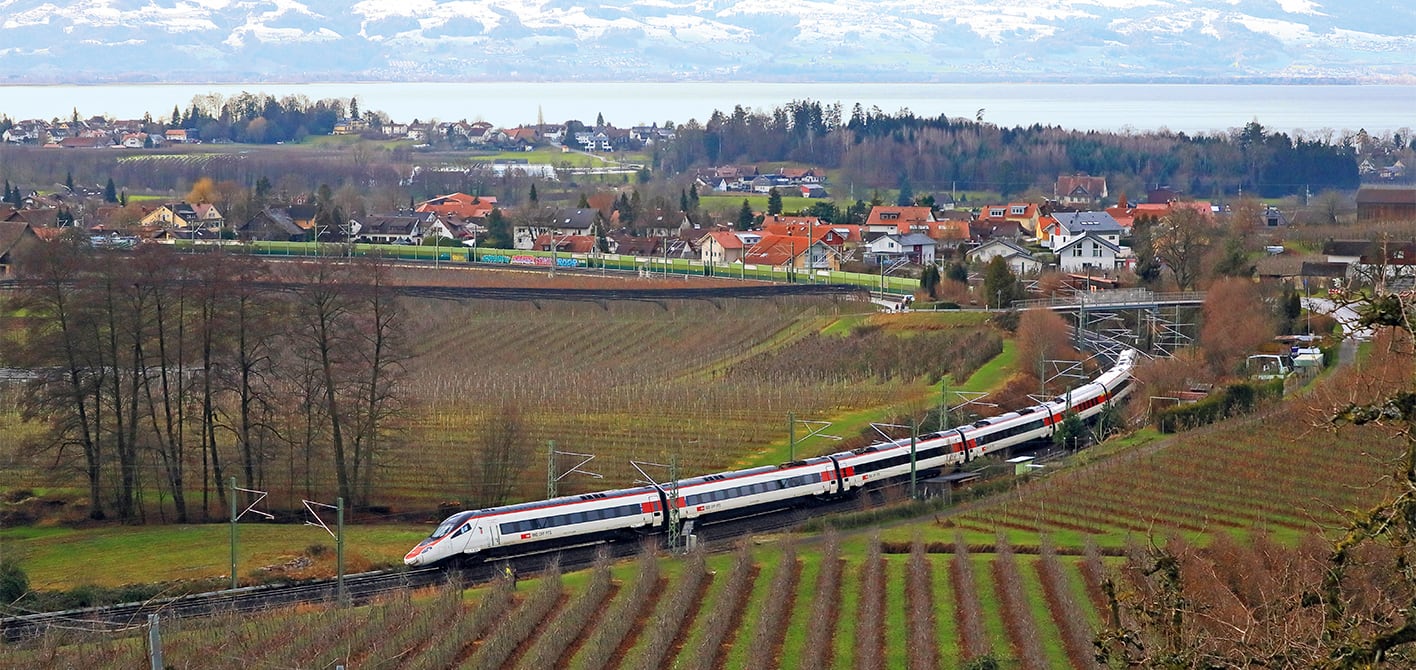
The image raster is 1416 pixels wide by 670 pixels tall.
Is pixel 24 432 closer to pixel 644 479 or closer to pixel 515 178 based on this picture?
pixel 644 479

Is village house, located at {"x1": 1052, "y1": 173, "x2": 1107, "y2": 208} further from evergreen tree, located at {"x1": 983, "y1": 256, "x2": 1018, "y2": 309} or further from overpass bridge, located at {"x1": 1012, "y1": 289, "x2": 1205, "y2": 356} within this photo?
overpass bridge, located at {"x1": 1012, "y1": 289, "x2": 1205, "y2": 356}

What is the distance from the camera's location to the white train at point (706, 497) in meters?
24.3

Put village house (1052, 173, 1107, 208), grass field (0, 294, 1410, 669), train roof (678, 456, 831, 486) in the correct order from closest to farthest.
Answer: grass field (0, 294, 1410, 669), train roof (678, 456, 831, 486), village house (1052, 173, 1107, 208)

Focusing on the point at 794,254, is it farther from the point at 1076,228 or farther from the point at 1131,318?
the point at 1131,318

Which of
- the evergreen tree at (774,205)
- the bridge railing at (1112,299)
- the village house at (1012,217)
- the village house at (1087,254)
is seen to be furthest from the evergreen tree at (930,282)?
the evergreen tree at (774,205)

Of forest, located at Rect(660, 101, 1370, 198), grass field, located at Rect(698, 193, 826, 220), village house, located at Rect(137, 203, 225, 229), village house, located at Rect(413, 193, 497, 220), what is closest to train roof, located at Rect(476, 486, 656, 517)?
village house, located at Rect(137, 203, 225, 229)

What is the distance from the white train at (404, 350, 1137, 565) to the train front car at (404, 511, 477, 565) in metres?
0.01

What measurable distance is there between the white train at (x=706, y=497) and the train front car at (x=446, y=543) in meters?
0.01

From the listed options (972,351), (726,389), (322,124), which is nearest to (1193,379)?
(972,351)

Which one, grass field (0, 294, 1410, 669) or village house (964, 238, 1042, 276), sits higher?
village house (964, 238, 1042, 276)

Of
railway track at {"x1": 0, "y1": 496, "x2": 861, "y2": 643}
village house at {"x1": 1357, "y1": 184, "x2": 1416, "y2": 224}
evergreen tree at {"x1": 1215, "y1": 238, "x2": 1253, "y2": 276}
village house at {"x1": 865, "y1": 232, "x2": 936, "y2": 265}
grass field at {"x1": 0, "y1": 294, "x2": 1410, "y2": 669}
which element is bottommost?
railway track at {"x1": 0, "y1": 496, "x2": 861, "y2": 643}

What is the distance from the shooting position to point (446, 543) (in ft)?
78.3

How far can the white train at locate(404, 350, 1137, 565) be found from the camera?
79.8 ft

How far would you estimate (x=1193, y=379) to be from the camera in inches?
1416
